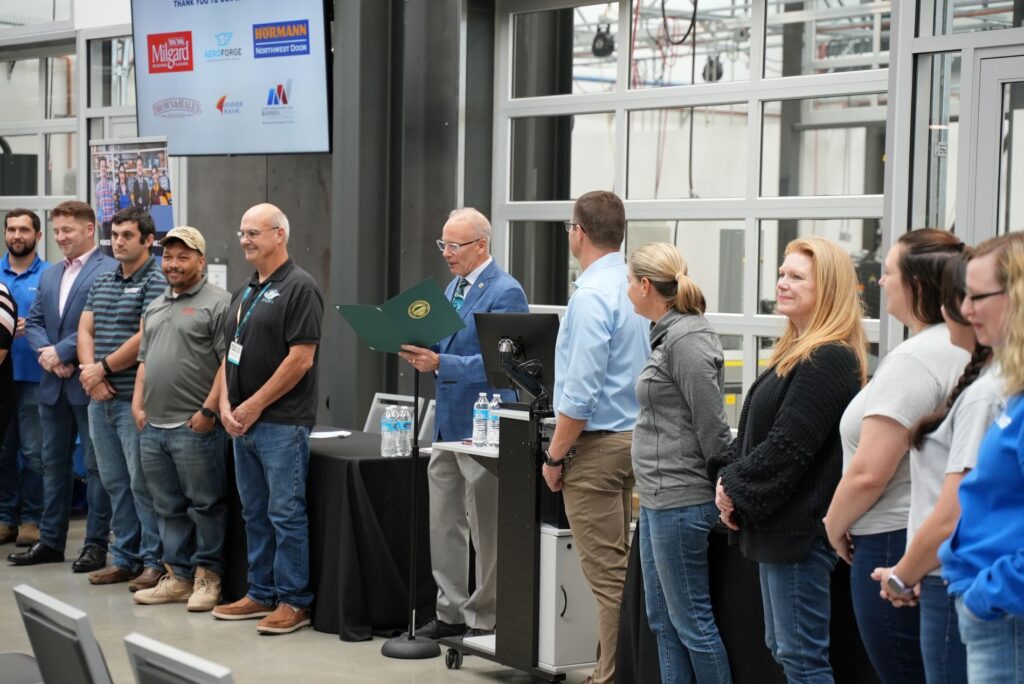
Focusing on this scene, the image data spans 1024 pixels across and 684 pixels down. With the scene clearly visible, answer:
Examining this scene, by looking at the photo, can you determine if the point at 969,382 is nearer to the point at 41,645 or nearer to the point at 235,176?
the point at 41,645

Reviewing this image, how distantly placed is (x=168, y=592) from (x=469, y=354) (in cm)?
Result: 191

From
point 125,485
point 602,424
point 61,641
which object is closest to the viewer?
point 61,641

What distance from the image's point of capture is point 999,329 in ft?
7.62

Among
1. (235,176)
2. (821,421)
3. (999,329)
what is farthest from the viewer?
(235,176)

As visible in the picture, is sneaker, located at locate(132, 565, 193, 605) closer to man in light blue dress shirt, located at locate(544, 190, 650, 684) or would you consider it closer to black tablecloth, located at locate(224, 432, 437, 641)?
black tablecloth, located at locate(224, 432, 437, 641)

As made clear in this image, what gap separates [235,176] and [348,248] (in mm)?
1215

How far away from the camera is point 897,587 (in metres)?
2.65

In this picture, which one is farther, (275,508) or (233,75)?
(233,75)

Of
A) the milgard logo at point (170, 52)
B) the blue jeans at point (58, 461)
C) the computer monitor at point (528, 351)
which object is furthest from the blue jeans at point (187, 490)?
the milgard logo at point (170, 52)

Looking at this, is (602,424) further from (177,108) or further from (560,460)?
(177,108)

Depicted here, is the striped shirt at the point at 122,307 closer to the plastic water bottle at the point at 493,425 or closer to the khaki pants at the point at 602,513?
the plastic water bottle at the point at 493,425

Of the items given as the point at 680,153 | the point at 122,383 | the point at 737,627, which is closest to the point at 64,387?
the point at 122,383

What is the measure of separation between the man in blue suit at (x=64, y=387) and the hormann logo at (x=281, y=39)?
1.31 metres

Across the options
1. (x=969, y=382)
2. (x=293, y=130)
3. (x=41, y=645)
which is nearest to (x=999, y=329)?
(x=969, y=382)
